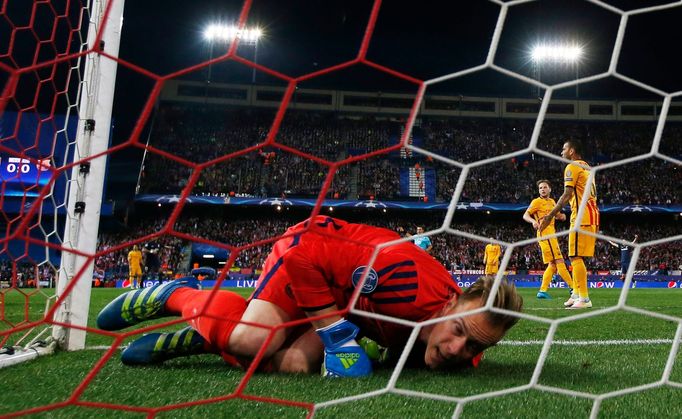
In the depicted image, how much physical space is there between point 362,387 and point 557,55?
19233mm

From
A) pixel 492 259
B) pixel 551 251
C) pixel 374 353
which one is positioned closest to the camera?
pixel 374 353

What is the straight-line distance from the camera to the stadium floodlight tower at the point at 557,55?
17.7 m

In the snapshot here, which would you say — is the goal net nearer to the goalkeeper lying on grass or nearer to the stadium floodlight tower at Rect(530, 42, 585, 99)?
the goalkeeper lying on grass

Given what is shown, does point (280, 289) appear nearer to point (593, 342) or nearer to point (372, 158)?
point (593, 342)

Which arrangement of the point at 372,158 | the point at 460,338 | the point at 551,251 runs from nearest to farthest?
the point at 460,338, the point at 551,251, the point at 372,158

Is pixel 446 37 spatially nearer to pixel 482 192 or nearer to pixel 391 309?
pixel 482 192

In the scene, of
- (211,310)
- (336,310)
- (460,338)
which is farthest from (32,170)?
(460,338)

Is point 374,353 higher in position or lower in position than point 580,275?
lower

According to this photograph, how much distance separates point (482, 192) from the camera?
14.8 meters

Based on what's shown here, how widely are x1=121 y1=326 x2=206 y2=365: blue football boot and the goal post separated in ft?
1.32

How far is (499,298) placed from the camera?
1.49 m

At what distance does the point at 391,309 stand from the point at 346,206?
14205 millimetres

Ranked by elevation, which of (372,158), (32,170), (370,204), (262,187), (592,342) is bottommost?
(592,342)

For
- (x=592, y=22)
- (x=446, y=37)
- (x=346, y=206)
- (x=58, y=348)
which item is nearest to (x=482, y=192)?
(x=346, y=206)
